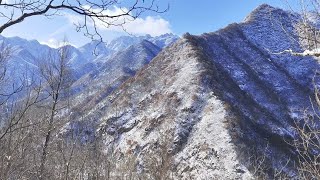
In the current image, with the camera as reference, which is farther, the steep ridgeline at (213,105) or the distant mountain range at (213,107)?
the steep ridgeline at (213,105)

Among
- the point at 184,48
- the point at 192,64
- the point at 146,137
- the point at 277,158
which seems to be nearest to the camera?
the point at 277,158

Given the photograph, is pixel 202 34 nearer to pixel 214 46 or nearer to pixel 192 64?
pixel 214 46

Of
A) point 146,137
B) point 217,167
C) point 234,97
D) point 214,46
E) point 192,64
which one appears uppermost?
point 214,46

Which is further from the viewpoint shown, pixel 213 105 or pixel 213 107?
pixel 213 105

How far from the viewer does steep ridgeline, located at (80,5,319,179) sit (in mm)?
40938

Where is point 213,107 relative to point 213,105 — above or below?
below

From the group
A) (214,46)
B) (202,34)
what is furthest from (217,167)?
(202,34)

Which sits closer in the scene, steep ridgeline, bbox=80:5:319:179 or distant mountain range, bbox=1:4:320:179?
distant mountain range, bbox=1:4:320:179

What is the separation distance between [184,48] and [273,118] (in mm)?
15800

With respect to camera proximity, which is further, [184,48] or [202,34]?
[202,34]

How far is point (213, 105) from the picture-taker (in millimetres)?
46344

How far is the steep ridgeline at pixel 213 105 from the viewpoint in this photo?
134 ft

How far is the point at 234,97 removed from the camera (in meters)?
51.2

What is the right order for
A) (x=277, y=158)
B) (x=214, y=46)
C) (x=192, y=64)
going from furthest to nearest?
(x=214, y=46)
(x=192, y=64)
(x=277, y=158)
